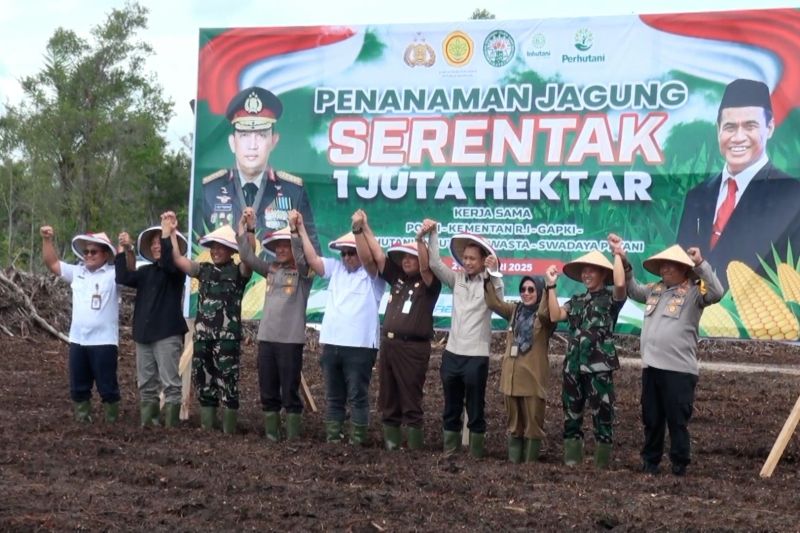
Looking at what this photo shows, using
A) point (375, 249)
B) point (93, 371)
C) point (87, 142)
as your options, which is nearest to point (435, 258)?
point (375, 249)

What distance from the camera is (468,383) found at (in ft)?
26.6

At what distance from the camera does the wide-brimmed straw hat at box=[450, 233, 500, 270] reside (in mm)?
8188

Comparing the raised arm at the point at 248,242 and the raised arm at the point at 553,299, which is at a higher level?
the raised arm at the point at 248,242

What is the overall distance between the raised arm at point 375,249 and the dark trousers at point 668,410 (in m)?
1.96

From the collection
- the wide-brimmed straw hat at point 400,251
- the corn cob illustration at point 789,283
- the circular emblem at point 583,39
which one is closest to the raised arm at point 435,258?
the wide-brimmed straw hat at point 400,251

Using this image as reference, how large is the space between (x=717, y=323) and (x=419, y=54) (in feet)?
9.32

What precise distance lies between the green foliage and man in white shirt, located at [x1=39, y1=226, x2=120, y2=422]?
77.0 ft

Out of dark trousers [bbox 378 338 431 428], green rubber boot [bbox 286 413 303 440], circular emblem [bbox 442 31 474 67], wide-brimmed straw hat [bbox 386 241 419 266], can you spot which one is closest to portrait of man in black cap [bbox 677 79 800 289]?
circular emblem [bbox 442 31 474 67]

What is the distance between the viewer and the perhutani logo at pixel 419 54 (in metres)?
8.90

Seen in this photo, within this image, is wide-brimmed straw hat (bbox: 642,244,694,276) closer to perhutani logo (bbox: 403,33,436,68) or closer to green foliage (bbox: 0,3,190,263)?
perhutani logo (bbox: 403,33,436,68)

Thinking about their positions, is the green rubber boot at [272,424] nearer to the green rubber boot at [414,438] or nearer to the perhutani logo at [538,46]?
the green rubber boot at [414,438]

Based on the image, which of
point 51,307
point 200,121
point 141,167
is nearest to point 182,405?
point 200,121

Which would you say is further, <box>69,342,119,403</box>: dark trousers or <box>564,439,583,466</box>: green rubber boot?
<box>69,342,119,403</box>: dark trousers

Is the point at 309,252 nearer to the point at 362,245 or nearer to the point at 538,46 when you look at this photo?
the point at 362,245
